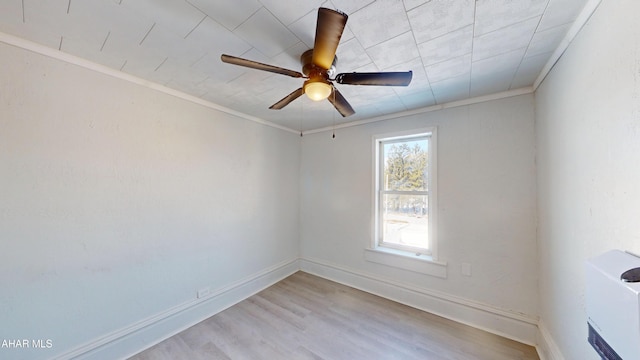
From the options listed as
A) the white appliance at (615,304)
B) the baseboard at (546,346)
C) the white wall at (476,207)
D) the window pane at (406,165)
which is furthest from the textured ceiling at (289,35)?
the baseboard at (546,346)

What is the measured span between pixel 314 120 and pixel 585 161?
2618mm

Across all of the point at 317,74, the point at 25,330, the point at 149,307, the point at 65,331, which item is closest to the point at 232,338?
the point at 149,307

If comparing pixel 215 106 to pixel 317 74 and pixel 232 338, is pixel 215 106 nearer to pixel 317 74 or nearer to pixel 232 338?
pixel 317 74

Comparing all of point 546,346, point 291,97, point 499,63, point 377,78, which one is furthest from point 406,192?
point 291,97

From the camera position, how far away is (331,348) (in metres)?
1.94

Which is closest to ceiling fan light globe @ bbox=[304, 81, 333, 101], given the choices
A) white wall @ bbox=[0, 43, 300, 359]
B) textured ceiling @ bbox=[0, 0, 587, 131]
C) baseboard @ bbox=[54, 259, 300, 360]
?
textured ceiling @ bbox=[0, 0, 587, 131]

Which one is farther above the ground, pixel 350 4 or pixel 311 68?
pixel 350 4

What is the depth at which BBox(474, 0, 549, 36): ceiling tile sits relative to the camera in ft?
3.61

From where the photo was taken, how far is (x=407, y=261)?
2660mm

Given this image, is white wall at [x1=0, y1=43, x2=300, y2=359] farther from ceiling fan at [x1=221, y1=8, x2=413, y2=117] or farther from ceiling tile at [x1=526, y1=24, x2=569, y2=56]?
ceiling tile at [x1=526, y1=24, x2=569, y2=56]

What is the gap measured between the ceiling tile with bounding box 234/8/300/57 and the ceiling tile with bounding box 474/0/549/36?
106 cm

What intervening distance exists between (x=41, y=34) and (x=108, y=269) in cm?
174

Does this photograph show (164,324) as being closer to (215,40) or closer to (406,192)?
(215,40)

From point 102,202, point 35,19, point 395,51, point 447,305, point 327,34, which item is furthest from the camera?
point 447,305
